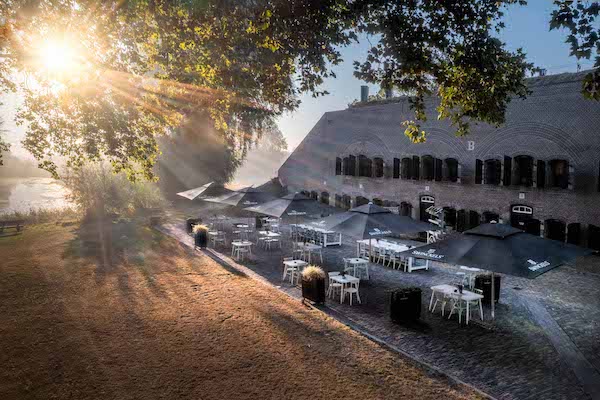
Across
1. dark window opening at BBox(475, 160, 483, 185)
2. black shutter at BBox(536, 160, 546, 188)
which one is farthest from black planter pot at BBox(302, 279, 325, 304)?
dark window opening at BBox(475, 160, 483, 185)

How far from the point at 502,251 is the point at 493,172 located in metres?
15.0

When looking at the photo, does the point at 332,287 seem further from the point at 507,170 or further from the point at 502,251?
the point at 507,170

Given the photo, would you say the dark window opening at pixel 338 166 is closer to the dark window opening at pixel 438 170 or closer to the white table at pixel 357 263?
the dark window opening at pixel 438 170

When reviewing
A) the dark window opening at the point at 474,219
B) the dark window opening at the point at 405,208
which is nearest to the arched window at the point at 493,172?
the dark window opening at the point at 474,219

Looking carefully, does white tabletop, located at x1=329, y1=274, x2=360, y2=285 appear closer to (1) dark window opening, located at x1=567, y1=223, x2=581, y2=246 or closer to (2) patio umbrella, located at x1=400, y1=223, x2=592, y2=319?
(2) patio umbrella, located at x1=400, y1=223, x2=592, y2=319

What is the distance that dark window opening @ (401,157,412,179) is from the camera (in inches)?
1027

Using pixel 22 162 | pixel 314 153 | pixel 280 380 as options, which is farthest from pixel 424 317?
pixel 22 162

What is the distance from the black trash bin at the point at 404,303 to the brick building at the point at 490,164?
1155 centimetres

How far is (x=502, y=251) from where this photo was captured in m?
8.49

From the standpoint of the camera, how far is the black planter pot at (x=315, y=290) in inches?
428

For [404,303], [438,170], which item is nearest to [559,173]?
[438,170]

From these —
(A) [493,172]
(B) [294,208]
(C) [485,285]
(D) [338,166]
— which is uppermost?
(D) [338,166]

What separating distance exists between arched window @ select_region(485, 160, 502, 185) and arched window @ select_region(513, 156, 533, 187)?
0.89m

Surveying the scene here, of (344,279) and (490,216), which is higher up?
(490,216)
